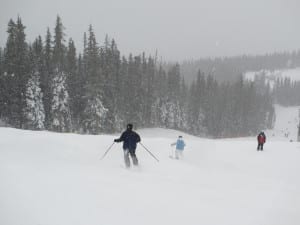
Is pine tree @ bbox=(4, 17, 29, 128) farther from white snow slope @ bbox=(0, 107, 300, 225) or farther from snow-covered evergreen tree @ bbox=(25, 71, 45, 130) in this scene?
white snow slope @ bbox=(0, 107, 300, 225)

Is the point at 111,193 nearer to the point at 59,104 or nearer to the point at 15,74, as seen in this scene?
the point at 59,104

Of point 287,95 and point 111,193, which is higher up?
point 287,95

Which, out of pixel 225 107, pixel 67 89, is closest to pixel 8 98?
pixel 67 89

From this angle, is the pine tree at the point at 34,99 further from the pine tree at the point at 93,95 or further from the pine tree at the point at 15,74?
the pine tree at the point at 93,95

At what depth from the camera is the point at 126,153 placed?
11789 mm

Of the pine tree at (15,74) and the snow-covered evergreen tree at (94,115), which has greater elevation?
the pine tree at (15,74)

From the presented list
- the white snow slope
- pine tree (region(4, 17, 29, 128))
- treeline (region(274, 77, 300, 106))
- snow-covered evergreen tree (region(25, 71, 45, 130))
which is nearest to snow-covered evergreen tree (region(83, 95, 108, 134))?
snow-covered evergreen tree (region(25, 71, 45, 130))

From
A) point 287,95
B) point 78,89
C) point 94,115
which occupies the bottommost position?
point 94,115

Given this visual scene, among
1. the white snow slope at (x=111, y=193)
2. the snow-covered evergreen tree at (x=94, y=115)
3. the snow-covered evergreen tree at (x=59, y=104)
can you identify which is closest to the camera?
the white snow slope at (x=111, y=193)

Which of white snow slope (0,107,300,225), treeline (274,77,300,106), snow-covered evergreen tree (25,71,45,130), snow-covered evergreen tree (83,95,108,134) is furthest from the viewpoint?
treeline (274,77,300,106)

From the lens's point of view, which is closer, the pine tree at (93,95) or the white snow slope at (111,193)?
the white snow slope at (111,193)

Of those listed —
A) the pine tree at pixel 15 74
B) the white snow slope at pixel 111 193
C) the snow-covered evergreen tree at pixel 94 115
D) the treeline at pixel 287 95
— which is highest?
the treeline at pixel 287 95

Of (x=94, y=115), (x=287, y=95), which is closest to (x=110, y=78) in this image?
(x=94, y=115)

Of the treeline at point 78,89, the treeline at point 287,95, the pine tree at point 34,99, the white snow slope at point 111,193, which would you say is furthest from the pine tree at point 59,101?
the treeline at point 287,95
